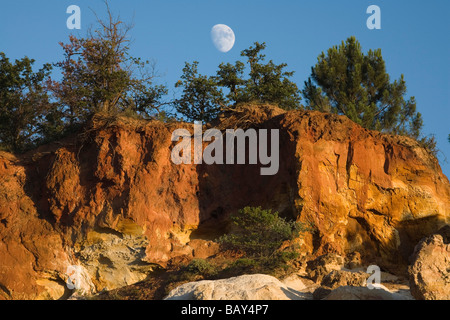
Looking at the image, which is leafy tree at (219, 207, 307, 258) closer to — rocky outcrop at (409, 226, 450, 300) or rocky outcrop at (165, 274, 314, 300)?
rocky outcrop at (165, 274, 314, 300)

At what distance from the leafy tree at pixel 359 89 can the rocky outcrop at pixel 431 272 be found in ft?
39.3

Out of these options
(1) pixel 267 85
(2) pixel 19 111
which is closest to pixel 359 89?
(1) pixel 267 85

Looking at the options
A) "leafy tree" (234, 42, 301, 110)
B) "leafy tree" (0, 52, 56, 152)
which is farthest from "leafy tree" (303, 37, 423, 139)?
"leafy tree" (0, 52, 56, 152)

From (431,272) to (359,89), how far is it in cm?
1422

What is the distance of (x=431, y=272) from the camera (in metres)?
16.2

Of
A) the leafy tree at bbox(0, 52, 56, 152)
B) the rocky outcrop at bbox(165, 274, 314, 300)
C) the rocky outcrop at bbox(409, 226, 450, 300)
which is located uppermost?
the leafy tree at bbox(0, 52, 56, 152)

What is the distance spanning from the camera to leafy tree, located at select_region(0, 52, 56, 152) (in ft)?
89.5

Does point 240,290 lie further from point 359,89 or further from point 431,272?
point 359,89

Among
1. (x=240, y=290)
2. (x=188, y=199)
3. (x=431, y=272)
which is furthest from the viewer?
(x=188, y=199)

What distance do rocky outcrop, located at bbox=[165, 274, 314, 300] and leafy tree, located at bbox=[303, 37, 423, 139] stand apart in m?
11.7

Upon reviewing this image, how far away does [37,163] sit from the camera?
80.3 ft

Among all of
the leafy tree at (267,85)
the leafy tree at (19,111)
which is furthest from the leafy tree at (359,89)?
the leafy tree at (19,111)

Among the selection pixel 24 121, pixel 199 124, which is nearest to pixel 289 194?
pixel 199 124
